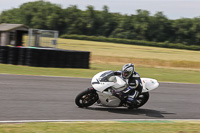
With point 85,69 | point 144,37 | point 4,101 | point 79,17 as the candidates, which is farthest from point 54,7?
point 4,101

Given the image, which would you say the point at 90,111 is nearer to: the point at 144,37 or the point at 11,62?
the point at 11,62

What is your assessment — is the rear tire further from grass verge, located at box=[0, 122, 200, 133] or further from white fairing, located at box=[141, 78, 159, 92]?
grass verge, located at box=[0, 122, 200, 133]

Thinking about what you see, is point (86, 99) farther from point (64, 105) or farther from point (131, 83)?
point (131, 83)

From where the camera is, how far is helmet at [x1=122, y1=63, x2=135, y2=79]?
835 centimetres

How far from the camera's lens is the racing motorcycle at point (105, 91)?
823 cm

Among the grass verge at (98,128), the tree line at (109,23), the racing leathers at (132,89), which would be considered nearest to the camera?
the grass verge at (98,128)

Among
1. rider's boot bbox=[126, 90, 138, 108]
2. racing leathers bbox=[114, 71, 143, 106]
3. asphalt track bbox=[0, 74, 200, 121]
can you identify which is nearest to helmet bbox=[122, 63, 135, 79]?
racing leathers bbox=[114, 71, 143, 106]

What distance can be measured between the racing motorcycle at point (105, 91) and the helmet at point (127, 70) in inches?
5.5

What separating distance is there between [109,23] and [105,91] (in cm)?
7943

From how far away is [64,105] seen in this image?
29.0 feet

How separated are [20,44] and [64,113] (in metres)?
18.9

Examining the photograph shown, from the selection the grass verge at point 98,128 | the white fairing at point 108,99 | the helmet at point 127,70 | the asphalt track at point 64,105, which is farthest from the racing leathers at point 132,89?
the grass verge at point 98,128

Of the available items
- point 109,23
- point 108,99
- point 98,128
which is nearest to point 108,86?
point 108,99

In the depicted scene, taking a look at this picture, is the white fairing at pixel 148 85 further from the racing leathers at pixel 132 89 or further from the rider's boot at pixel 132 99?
the rider's boot at pixel 132 99
